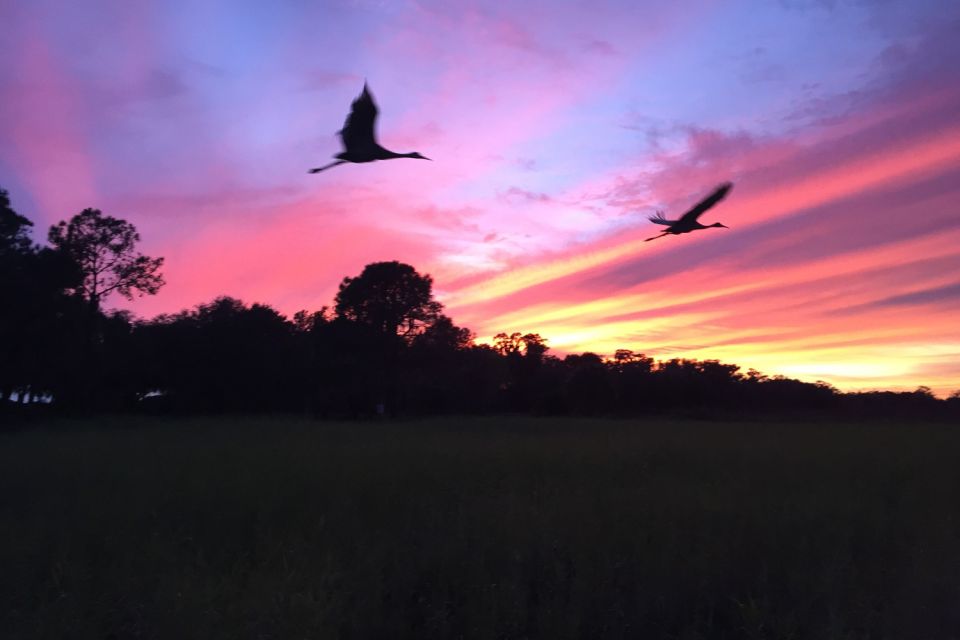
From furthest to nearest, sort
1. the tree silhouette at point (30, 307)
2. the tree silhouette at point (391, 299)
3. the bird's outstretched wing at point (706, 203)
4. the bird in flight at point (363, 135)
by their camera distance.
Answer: the tree silhouette at point (391, 299) → the tree silhouette at point (30, 307) → the bird's outstretched wing at point (706, 203) → the bird in flight at point (363, 135)

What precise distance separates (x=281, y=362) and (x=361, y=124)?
156 ft

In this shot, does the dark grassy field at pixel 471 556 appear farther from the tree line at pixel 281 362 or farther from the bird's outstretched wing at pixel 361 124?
the tree line at pixel 281 362

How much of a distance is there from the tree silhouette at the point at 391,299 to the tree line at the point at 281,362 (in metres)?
0.08

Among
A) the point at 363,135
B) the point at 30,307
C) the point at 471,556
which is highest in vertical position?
the point at 30,307

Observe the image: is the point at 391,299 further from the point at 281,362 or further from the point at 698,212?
Answer: the point at 698,212

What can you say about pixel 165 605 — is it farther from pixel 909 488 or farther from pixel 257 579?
pixel 909 488

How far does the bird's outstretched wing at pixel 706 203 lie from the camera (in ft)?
21.7

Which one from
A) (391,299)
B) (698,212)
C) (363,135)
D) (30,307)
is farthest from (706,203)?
(391,299)

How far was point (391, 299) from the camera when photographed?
1902 inches

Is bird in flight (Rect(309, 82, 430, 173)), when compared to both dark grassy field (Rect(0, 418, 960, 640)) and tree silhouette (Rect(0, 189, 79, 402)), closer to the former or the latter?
dark grassy field (Rect(0, 418, 960, 640))

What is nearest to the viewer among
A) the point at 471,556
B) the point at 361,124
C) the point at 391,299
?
the point at 361,124

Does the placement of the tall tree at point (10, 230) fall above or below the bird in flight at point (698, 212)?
above

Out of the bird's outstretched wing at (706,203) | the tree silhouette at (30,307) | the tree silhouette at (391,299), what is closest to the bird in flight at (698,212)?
the bird's outstretched wing at (706,203)

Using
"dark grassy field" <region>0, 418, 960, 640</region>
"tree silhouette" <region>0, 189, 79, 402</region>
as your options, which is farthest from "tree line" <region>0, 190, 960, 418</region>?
"dark grassy field" <region>0, 418, 960, 640</region>
